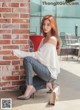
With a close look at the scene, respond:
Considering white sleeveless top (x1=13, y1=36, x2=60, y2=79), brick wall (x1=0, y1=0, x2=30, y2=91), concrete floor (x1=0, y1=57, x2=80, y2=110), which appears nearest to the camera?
concrete floor (x1=0, y1=57, x2=80, y2=110)

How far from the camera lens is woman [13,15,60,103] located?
179 inches

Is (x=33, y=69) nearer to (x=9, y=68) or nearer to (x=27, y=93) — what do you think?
(x=27, y=93)

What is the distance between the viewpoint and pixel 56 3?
15055 millimetres

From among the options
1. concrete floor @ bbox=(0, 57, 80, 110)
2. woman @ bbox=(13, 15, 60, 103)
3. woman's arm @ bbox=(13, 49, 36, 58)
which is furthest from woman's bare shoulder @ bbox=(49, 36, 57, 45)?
concrete floor @ bbox=(0, 57, 80, 110)

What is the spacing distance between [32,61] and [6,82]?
0.64 meters

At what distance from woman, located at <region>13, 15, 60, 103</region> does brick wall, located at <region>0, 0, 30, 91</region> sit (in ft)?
0.73

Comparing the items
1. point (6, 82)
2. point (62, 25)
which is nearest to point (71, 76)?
point (6, 82)

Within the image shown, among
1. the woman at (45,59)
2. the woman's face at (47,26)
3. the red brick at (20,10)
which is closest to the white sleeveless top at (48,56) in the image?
the woman at (45,59)

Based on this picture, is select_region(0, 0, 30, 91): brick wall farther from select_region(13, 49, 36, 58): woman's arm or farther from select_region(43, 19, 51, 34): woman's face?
select_region(43, 19, 51, 34): woman's face

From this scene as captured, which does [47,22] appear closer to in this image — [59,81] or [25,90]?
[25,90]

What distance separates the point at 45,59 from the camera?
181 inches

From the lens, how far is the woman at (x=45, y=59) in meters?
4.54

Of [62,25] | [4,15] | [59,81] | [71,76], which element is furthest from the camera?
[62,25]

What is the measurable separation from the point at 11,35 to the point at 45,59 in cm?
65
